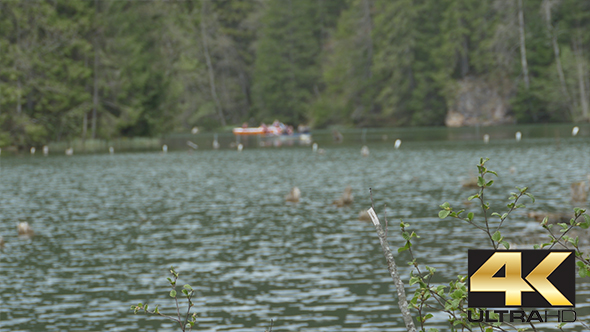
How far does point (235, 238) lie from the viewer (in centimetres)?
2580

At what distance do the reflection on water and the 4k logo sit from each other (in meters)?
10.4

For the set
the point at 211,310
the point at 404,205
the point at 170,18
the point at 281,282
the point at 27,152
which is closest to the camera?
the point at 211,310

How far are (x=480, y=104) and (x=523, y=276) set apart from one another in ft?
328

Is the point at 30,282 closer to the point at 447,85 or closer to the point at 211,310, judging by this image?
the point at 211,310

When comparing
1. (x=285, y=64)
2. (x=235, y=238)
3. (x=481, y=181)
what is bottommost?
(x=235, y=238)

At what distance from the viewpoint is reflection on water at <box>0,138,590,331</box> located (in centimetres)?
1627

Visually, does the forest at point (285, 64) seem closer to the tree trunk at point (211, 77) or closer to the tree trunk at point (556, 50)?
the tree trunk at point (556, 50)

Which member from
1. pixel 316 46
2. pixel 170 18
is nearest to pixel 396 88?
pixel 316 46

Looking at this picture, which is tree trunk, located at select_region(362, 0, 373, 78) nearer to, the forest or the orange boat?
the forest

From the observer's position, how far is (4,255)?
928 inches

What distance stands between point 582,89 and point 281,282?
245 ft

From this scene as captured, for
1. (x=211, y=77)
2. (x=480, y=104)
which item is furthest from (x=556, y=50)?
(x=211, y=77)

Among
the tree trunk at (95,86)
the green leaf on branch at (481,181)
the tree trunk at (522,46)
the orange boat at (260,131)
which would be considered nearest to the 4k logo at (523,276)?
the green leaf on branch at (481,181)

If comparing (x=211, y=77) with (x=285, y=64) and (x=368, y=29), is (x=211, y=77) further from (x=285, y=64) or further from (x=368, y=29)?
→ (x=368, y=29)
